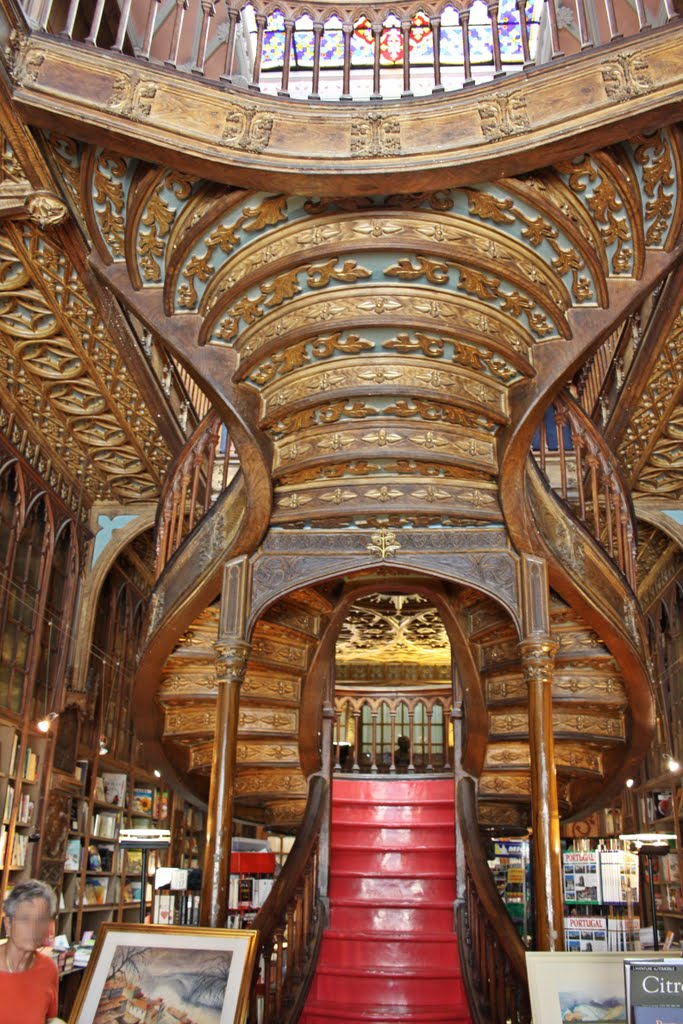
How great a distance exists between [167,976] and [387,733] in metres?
8.46

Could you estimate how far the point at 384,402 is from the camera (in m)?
4.27

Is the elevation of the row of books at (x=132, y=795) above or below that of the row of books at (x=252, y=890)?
above

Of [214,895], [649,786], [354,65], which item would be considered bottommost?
[214,895]

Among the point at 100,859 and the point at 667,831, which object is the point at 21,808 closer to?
the point at 100,859

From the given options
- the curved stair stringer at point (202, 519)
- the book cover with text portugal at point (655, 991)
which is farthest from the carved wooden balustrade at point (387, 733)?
the book cover with text portugal at point (655, 991)

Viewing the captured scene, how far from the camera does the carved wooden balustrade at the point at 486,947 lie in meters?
3.79

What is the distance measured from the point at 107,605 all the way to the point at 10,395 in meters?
2.56

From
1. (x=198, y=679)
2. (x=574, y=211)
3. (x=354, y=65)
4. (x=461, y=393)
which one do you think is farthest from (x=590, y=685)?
(x=354, y=65)

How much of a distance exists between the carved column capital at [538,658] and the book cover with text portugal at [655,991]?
6.91 ft

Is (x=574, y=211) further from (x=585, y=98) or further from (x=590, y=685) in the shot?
(x=590, y=685)

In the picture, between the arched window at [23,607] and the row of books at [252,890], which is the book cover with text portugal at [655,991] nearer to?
the arched window at [23,607]

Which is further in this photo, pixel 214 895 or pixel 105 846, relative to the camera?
pixel 105 846

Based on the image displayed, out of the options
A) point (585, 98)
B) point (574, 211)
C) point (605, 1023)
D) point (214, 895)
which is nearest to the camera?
point (605, 1023)

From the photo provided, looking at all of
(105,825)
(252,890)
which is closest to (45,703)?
(105,825)
